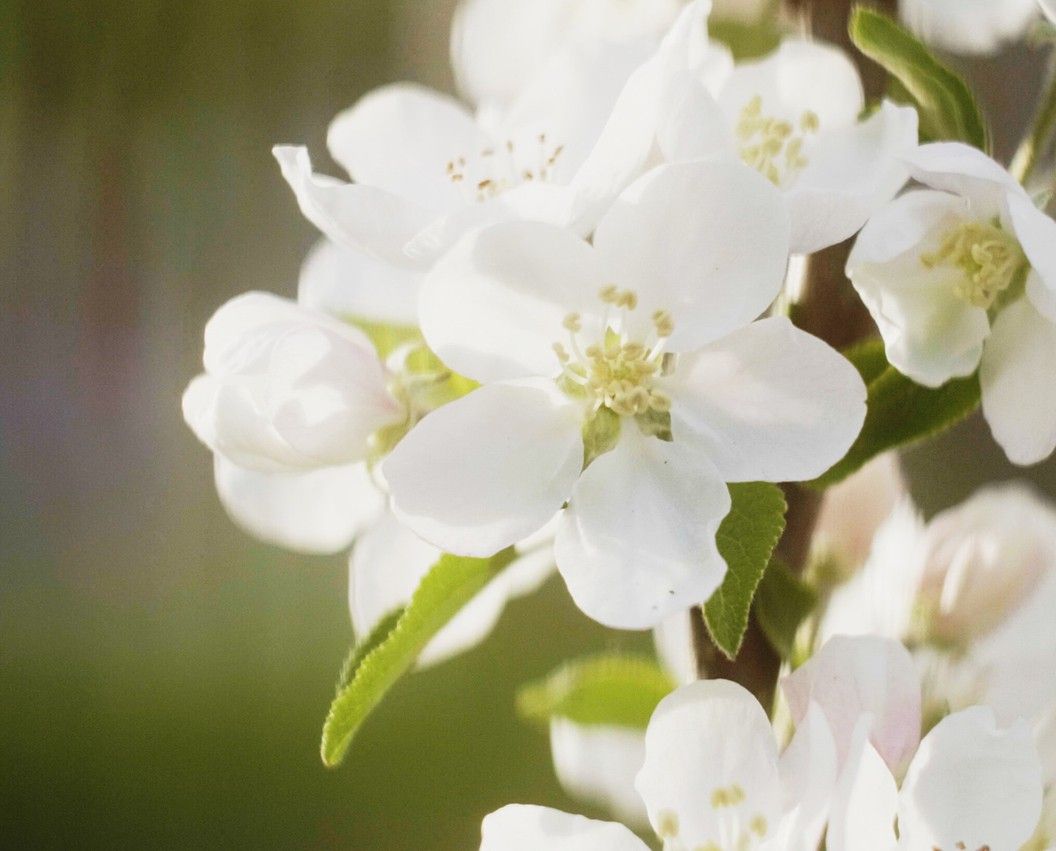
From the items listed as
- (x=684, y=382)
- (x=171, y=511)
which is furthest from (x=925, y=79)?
(x=171, y=511)

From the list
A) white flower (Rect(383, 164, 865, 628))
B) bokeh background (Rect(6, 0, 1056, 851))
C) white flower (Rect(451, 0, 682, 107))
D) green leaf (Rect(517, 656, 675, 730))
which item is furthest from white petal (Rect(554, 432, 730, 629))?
bokeh background (Rect(6, 0, 1056, 851))

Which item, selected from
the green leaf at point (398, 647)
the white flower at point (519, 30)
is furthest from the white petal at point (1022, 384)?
the white flower at point (519, 30)

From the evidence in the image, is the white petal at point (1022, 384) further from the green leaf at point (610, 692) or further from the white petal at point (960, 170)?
the green leaf at point (610, 692)

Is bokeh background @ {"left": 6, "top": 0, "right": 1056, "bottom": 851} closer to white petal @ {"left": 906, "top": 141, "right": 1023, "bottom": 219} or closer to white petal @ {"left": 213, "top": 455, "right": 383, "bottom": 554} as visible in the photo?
white petal @ {"left": 213, "top": 455, "right": 383, "bottom": 554}

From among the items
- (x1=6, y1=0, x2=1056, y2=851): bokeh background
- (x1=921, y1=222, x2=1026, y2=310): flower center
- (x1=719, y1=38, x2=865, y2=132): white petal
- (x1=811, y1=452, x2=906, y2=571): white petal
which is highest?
(x1=719, y1=38, x2=865, y2=132): white petal

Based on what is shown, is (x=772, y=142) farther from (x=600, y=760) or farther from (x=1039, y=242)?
(x=600, y=760)

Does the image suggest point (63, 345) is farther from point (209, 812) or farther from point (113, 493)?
point (209, 812)
